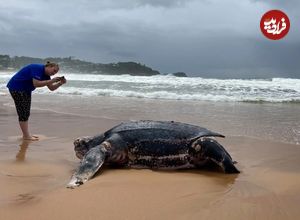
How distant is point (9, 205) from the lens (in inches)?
113

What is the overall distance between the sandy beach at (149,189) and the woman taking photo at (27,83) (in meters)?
1.01

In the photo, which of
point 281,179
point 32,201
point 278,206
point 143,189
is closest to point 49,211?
point 32,201

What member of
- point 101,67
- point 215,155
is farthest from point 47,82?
point 101,67

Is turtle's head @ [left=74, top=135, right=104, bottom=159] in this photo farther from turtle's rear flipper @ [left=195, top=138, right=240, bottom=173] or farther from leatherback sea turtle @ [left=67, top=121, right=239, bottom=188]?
turtle's rear flipper @ [left=195, top=138, right=240, bottom=173]

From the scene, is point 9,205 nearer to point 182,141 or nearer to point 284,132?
point 182,141

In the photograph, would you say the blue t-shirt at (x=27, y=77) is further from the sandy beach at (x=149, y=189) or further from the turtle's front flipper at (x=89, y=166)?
the turtle's front flipper at (x=89, y=166)

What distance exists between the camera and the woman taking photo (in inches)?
250

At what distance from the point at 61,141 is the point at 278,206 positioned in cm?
372

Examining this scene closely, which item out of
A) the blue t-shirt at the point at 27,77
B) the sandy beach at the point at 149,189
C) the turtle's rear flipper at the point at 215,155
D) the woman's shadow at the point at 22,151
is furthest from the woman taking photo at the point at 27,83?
the turtle's rear flipper at the point at 215,155

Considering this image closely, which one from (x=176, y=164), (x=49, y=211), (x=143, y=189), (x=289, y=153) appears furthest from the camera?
(x=289, y=153)

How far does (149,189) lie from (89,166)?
0.75 m

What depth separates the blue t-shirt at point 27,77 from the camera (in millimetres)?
6445

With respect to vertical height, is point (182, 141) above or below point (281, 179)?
above

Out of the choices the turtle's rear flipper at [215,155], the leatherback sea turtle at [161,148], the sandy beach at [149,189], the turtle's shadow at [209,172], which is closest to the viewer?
the sandy beach at [149,189]
